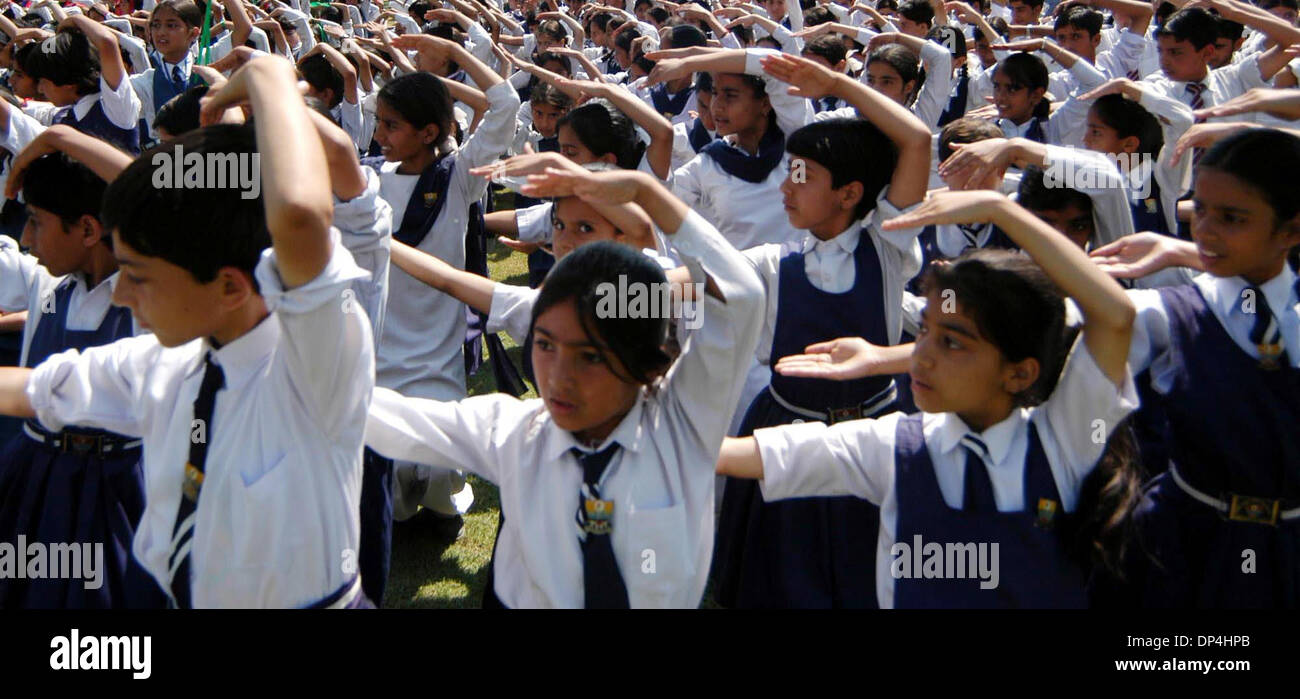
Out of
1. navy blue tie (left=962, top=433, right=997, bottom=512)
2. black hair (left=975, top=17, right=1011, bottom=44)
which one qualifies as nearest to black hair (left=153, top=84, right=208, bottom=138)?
navy blue tie (left=962, top=433, right=997, bottom=512)

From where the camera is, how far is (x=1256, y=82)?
17.8 feet

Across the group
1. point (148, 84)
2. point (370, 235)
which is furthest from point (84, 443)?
point (148, 84)

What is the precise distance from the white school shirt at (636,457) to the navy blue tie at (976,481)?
1.50 ft

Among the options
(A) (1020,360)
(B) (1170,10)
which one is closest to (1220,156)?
(A) (1020,360)

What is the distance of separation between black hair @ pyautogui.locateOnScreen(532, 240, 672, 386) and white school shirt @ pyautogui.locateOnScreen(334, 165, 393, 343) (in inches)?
31.7

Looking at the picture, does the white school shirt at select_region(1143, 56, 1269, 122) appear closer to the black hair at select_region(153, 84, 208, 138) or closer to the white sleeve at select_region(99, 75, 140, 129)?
the black hair at select_region(153, 84, 208, 138)

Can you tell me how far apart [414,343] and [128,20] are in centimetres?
618

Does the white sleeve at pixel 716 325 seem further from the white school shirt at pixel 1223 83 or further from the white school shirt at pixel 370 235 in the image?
the white school shirt at pixel 1223 83

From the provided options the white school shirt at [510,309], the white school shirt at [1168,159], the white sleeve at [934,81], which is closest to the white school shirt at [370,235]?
the white school shirt at [510,309]

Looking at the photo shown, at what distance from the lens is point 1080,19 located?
6.75m

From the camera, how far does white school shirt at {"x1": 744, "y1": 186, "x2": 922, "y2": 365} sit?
288 centimetres

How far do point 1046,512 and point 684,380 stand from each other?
2.22ft
